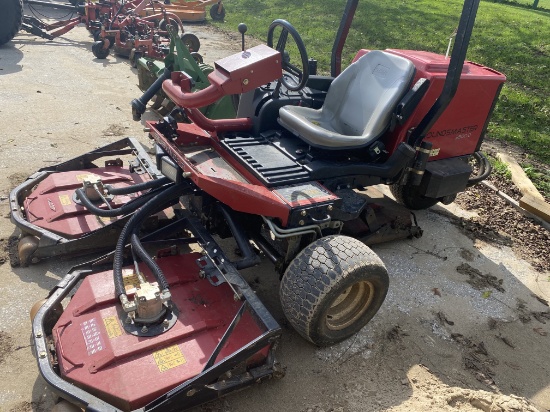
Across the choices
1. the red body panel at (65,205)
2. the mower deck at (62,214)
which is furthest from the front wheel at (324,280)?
the red body panel at (65,205)

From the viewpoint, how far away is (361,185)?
3.39 metres

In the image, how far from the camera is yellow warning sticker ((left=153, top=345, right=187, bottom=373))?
234cm

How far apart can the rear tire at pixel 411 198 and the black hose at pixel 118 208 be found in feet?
7.38

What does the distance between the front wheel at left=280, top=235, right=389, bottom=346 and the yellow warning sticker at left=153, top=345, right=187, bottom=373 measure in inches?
25.2

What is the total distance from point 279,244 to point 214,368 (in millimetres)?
962

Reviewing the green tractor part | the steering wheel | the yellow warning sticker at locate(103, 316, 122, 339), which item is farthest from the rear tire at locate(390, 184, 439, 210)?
the yellow warning sticker at locate(103, 316, 122, 339)

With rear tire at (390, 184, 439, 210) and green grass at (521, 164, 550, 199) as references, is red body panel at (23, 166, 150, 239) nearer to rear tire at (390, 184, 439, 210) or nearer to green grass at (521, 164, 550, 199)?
rear tire at (390, 184, 439, 210)

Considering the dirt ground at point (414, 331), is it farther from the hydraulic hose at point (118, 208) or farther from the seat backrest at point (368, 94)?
the seat backrest at point (368, 94)

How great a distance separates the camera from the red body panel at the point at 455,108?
3445 millimetres

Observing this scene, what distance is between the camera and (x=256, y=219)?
322 centimetres

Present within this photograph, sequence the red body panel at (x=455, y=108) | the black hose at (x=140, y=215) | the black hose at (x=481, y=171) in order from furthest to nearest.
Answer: the black hose at (x=481, y=171) → the red body panel at (x=455, y=108) → the black hose at (x=140, y=215)

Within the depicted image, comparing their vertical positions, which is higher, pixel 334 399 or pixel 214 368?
pixel 214 368

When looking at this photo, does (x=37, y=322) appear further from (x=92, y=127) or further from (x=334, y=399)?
(x=92, y=127)

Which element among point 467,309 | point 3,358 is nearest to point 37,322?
point 3,358
